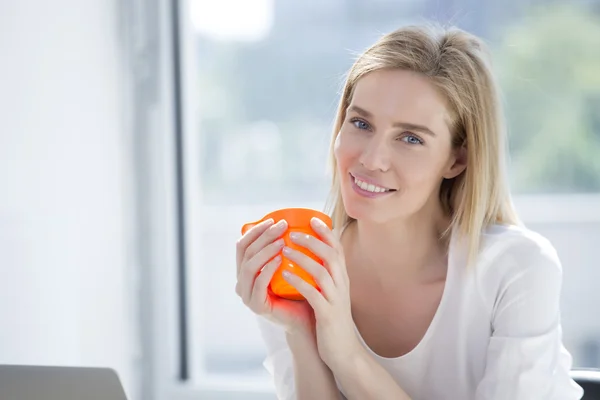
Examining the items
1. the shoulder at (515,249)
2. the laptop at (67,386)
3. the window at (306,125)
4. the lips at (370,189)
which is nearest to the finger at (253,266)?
the lips at (370,189)

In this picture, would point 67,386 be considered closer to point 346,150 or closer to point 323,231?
point 323,231

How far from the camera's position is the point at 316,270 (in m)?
1.16

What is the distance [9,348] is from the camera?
4.90ft

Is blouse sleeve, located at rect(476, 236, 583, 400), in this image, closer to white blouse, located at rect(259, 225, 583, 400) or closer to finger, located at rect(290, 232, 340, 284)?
white blouse, located at rect(259, 225, 583, 400)

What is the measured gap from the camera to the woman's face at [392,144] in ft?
4.25

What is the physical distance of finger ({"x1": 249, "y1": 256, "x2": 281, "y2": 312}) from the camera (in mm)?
1156

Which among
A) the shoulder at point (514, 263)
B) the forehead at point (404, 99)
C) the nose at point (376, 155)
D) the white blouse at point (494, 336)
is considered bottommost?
the white blouse at point (494, 336)

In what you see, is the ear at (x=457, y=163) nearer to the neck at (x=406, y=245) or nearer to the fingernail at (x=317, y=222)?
the neck at (x=406, y=245)

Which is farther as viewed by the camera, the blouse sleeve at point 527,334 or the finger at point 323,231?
the blouse sleeve at point 527,334

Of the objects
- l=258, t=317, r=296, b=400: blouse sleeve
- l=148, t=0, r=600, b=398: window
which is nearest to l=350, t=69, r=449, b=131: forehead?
l=258, t=317, r=296, b=400: blouse sleeve

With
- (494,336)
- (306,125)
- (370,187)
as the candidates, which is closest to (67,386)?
(370,187)

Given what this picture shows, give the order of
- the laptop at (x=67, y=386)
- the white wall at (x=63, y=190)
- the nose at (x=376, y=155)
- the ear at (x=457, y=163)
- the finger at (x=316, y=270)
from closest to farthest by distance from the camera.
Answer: the laptop at (x=67, y=386) → the finger at (x=316, y=270) → the nose at (x=376, y=155) → the ear at (x=457, y=163) → the white wall at (x=63, y=190)

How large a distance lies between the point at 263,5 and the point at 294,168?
53cm

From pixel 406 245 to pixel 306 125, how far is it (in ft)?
3.42
